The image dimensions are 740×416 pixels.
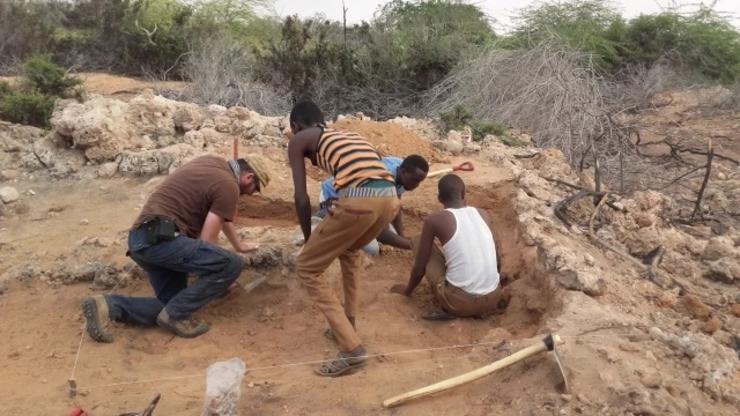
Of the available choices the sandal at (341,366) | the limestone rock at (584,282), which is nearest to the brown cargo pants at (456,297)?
the limestone rock at (584,282)

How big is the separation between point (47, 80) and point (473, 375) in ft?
28.3

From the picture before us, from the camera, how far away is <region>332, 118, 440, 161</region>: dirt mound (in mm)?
7746

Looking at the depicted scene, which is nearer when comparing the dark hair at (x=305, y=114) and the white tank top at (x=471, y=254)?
the dark hair at (x=305, y=114)

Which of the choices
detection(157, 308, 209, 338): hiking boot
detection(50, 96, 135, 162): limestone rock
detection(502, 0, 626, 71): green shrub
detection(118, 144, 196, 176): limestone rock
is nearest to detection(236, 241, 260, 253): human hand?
detection(157, 308, 209, 338): hiking boot

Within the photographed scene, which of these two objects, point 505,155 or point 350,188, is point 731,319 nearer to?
point 350,188

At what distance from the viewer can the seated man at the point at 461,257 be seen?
4363 millimetres

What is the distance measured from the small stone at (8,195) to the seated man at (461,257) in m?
4.54

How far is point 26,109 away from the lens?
29.3 ft

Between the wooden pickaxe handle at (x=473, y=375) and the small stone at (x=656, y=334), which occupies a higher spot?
the small stone at (x=656, y=334)

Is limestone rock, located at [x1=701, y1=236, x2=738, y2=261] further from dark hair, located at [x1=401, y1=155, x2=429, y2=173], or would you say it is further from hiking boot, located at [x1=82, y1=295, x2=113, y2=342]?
hiking boot, located at [x1=82, y1=295, x2=113, y2=342]

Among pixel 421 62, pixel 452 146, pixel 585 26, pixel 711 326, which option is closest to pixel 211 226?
pixel 711 326

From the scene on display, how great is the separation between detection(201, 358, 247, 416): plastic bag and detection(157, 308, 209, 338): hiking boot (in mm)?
1399

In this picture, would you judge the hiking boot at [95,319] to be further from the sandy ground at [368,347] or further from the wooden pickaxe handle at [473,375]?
the wooden pickaxe handle at [473,375]

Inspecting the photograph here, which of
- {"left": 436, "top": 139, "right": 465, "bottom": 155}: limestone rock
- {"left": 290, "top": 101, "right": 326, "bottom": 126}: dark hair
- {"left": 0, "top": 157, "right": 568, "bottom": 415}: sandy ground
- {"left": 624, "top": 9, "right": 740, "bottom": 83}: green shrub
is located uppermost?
{"left": 624, "top": 9, "right": 740, "bottom": 83}: green shrub
